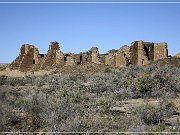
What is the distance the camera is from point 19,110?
11438mm

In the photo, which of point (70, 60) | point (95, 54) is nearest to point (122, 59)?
point (95, 54)

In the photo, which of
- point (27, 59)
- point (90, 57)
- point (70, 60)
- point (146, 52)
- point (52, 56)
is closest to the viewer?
point (146, 52)

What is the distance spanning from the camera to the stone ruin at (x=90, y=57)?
43750mm

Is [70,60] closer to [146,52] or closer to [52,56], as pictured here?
[52,56]

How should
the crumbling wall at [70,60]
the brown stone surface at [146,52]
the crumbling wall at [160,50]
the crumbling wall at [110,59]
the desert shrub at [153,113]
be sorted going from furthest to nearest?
the crumbling wall at [70,60] < the crumbling wall at [160,50] < the brown stone surface at [146,52] < the crumbling wall at [110,59] < the desert shrub at [153,113]

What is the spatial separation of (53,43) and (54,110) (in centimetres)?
3893

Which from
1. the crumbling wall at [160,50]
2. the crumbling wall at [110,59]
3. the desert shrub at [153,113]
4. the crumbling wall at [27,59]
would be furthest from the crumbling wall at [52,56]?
the desert shrub at [153,113]

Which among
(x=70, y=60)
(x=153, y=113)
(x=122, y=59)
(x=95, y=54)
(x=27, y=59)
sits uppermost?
(x=95, y=54)

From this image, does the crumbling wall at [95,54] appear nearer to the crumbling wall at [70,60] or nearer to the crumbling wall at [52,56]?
the crumbling wall at [70,60]

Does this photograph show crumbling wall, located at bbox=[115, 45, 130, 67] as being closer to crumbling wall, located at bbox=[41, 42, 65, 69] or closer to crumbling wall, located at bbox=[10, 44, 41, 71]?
crumbling wall, located at bbox=[41, 42, 65, 69]

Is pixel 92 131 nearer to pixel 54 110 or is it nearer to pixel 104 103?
pixel 54 110

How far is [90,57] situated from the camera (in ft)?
158

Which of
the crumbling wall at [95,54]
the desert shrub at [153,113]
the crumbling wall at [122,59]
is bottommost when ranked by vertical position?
the desert shrub at [153,113]

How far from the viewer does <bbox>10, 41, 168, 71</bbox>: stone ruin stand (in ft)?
144
